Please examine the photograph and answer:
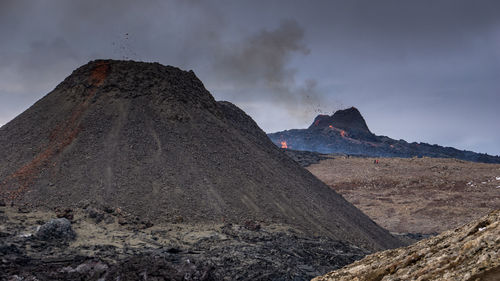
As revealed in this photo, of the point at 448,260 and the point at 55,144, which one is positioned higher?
the point at 55,144

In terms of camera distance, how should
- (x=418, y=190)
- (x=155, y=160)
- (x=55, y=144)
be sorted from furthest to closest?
(x=418, y=190) → (x=55, y=144) → (x=155, y=160)

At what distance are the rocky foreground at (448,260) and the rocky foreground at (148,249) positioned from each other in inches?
235

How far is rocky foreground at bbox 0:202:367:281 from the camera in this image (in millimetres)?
8617

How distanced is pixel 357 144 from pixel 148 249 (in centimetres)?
10982

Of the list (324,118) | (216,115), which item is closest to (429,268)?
(216,115)

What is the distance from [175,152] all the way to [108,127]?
4.08m

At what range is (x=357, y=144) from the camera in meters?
114

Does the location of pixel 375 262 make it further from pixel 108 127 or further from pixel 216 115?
pixel 216 115

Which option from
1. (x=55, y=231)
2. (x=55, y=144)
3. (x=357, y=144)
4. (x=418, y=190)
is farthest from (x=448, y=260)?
(x=357, y=144)

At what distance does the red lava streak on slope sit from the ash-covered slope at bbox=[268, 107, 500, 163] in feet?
292

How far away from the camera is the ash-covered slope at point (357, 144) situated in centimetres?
10962

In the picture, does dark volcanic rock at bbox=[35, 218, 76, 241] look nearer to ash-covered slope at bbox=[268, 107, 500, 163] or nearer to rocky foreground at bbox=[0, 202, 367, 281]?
rocky foreground at bbox=[0, 202, 367, 281]

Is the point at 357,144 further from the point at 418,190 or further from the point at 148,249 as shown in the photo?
the point at 148,249

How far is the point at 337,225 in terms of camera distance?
1700 cm
